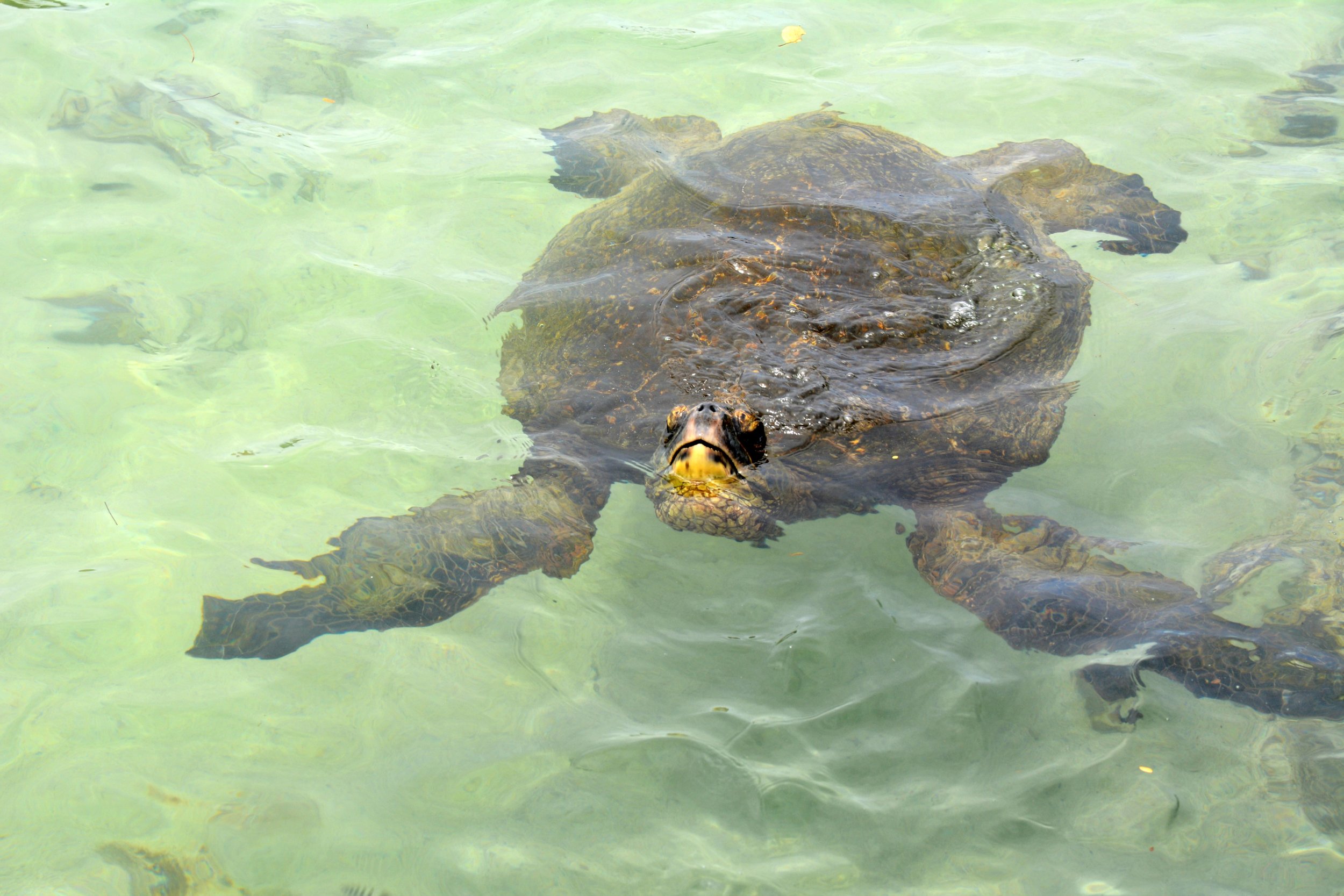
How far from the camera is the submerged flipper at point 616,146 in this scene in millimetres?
6043

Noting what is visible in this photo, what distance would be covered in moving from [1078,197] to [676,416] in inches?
146

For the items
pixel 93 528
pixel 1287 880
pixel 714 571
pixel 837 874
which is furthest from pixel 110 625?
pixel 1287 880

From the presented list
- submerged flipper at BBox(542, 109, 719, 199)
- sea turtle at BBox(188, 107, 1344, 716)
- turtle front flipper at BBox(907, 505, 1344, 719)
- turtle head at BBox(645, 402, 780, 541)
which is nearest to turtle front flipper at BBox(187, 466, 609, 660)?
sea turtle at BBox(188, 107, 1344, 716)

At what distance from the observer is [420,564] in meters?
3.68

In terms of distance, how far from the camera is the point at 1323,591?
337cm

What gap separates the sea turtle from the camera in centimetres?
336

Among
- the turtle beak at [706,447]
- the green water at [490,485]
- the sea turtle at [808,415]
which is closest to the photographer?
the green water at [490,485]

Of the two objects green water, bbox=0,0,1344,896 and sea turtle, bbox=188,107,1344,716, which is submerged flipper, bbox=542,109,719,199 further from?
sea turtle, bbox=188,107,1344,716

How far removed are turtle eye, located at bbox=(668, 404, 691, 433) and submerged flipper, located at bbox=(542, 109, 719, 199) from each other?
2.68 metres

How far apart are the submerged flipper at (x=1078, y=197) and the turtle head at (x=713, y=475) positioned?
8.73ft

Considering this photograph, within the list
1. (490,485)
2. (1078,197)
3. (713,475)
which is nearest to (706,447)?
(713,475)

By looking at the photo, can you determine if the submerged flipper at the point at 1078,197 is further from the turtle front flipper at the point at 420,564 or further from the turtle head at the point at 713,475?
the turtle front flipper at the point at 420,564

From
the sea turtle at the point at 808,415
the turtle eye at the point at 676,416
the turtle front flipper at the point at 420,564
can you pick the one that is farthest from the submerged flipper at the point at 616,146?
the turtle front flipper at the point at 420,564

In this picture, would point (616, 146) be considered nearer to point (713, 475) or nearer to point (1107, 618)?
point (713, 475)
